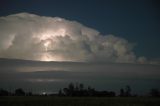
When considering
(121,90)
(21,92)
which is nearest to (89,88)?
(121,90)

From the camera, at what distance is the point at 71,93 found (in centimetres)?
11612

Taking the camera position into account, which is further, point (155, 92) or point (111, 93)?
point (155, 92)

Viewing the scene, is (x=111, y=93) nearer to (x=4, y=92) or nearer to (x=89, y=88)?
(x=89, y=88)

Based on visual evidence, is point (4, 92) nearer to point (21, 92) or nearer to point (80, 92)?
point (21, 92)

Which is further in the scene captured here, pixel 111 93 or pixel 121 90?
pixel 121 90

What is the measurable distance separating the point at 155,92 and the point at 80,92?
129 feet

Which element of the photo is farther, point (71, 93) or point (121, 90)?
point (121, 90)

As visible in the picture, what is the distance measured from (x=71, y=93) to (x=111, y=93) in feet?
54.4

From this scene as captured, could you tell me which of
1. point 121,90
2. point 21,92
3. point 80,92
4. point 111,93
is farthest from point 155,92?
point 21,92

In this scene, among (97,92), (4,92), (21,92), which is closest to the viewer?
(97,92)

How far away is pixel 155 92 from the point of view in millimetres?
134250

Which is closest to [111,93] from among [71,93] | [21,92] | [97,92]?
[97,92]

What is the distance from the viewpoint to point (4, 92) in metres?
129

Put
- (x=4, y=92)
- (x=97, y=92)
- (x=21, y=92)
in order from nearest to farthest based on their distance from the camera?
(x=97, y=92) → (x=4, y=92) → (x=21, y=92)
